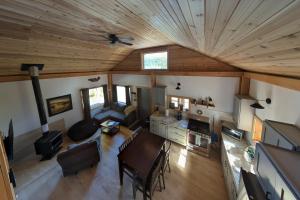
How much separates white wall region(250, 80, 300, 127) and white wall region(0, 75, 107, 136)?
6376 millimetres

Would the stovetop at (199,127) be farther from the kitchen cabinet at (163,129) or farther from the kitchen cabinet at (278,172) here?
the kitchen cabinet at (278,172)

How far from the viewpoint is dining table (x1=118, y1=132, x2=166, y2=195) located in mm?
2748

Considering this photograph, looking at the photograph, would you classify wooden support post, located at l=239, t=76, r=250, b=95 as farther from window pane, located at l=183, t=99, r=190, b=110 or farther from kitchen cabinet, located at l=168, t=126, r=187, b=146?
kitchen cabinet, located at l=168, t=126, r=187, b=146

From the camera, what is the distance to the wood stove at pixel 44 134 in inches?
155

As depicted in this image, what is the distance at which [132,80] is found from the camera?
6.32 m

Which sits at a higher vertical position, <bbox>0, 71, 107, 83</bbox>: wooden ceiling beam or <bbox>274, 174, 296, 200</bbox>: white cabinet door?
<bbox>0, 71, 107, 83</bbox>: wooden ceiling beam

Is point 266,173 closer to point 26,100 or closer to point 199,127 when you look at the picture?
point 199,127

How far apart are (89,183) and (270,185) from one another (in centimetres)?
376

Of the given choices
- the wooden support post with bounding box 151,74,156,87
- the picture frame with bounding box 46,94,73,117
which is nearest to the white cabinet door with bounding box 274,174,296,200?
the wooden support post with bounding box 151,74,156,87

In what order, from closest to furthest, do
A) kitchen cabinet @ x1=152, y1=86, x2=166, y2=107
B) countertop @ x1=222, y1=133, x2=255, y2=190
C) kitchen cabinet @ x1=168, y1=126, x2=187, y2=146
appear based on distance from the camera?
1. countertop @ x1=222, y1=133, x2=255, y2=190
2. kitchen cabinet @ x1=168, y1=126, x2=187, y2=146
3. kitchen cabinet @ x1=152, y1=86, x2=166, y2=107

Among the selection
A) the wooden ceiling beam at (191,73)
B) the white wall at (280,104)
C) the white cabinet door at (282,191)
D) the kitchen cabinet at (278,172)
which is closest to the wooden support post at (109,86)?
the wooden ceiling beam at (191,73)

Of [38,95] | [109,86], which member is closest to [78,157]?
[38,95]

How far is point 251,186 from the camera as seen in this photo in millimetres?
1614

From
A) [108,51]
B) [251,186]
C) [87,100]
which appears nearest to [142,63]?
[108,51]
